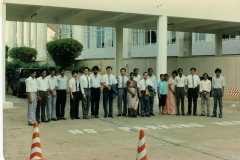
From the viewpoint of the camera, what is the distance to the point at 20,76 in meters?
24.5

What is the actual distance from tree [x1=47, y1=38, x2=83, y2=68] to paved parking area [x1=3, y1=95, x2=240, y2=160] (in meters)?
22.8

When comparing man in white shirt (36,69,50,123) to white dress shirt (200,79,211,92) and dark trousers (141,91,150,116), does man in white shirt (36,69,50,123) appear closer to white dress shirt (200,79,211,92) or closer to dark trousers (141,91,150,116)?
dark trousers (141,91,150,116)

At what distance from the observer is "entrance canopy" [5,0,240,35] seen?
18.1 m

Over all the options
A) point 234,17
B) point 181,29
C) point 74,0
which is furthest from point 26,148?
point 181,29

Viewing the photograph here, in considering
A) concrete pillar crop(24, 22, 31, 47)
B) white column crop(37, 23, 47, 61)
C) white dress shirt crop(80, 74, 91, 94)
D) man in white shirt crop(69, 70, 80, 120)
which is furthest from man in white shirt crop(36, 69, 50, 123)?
concrete pillar crop(24, 22, 31, 47)

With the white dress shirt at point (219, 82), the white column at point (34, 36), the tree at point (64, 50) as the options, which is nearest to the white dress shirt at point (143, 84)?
the white dress shirt at point (219, 82)

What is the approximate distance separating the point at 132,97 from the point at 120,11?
6.09m

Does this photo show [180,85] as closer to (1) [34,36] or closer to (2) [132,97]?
(2) [132,97]

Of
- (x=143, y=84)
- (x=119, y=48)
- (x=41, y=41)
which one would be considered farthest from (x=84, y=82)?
(x=41, y=41)

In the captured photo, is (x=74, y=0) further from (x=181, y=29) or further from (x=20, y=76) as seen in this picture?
(x=181, y=29)

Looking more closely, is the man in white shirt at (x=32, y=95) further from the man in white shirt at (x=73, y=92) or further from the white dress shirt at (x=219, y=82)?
the white dress shirt at (x=219, y=82)

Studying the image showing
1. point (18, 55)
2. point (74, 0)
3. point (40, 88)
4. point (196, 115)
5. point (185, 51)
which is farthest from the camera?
point (18, 55)

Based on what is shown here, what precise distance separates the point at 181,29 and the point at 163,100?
1260 cm

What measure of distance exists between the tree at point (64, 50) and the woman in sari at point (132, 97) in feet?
76.0
